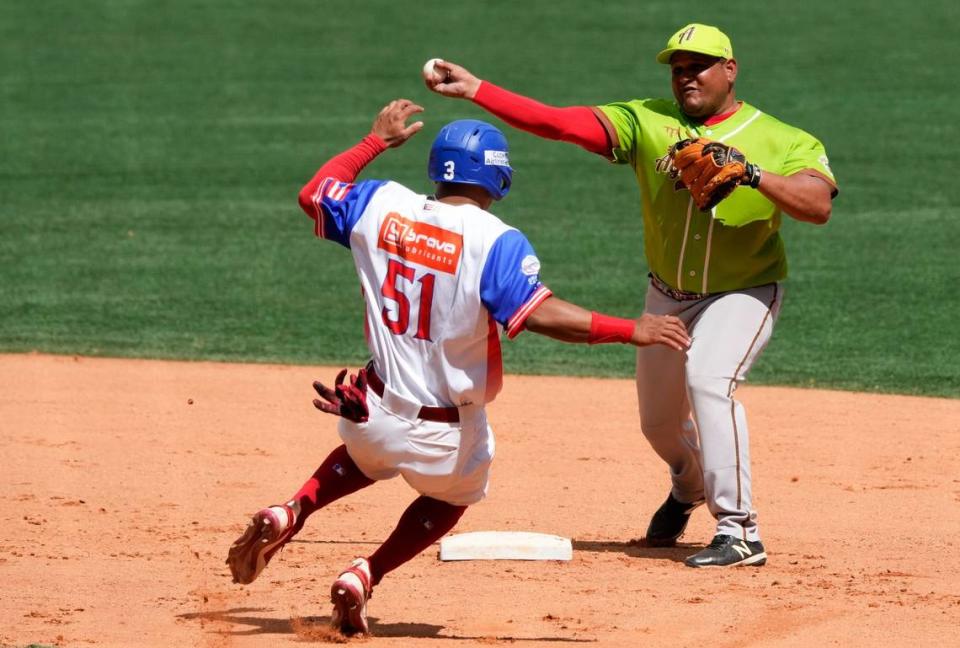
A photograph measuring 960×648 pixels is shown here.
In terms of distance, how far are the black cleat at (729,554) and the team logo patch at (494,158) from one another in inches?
74.6

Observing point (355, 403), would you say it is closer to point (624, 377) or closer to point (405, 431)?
point (405, 431)

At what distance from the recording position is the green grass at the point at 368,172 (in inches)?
417

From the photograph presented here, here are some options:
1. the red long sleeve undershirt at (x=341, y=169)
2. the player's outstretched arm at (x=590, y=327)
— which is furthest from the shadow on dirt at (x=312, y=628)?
the red long sleeve undershirt at (x=341, y=169)

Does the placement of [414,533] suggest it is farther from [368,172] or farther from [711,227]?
[368,172]

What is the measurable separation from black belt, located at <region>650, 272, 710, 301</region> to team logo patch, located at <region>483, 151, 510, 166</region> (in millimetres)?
1388

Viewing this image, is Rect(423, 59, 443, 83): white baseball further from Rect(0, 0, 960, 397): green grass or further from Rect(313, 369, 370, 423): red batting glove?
Rect(0, 0, 960, 397): green grass

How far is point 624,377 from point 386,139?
4.67 meters

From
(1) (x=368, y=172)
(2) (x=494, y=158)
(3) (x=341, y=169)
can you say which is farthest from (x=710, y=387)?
(1) (x=368, y=172)

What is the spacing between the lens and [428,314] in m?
4.96

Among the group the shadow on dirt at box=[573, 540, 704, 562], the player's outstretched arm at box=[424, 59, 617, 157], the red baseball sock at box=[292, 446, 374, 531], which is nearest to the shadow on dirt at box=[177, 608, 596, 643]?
the red baseball sock at box=[292, 446, 374, 531]

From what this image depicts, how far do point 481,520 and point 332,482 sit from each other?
178cm

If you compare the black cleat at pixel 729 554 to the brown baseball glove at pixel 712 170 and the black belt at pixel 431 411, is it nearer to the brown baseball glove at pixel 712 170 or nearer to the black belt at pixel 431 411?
the brown baseball glove at pixel 712 170

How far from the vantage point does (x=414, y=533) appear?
5.20 meters

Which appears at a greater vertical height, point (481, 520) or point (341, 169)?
point (341, 169)
